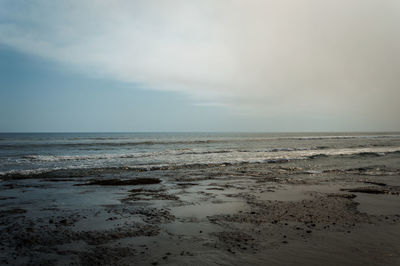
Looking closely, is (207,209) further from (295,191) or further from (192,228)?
(295,191)

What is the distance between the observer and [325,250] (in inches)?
216

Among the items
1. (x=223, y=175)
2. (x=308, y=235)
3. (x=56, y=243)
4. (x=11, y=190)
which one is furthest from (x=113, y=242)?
(x=223, y=175)

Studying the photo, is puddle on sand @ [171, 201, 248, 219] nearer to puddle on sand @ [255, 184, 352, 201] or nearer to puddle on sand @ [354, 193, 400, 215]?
puddle on sand @ [255, 184, 352, 201]

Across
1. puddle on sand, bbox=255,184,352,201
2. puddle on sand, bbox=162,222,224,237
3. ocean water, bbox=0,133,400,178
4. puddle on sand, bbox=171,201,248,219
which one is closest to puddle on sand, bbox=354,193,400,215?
puddle on sand, bbox=255,184,352,201

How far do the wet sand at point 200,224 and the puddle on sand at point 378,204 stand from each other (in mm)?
36

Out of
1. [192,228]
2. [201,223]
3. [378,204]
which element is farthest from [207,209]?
[378,204]

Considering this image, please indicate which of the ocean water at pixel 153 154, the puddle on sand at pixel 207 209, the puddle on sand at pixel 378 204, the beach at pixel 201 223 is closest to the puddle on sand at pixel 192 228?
the beach at pixel 201 223

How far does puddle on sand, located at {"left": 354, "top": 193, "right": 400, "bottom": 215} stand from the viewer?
8523 mm

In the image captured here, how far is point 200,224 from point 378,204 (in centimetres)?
693

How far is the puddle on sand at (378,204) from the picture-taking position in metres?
8.52

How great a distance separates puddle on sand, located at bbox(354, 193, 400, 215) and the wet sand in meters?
0.04

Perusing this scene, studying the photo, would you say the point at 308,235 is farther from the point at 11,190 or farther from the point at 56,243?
the point at 11,190

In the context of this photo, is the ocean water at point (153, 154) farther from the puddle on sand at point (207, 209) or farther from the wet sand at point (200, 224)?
the puddle on sand at point (207, 209)

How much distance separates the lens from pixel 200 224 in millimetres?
7316
